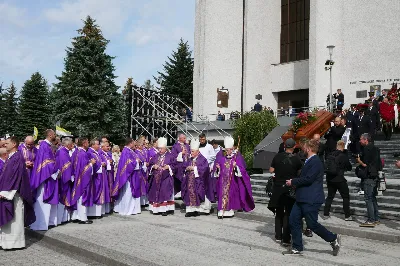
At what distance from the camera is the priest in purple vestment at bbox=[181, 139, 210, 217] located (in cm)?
1234

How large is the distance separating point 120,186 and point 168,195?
129 centimetres

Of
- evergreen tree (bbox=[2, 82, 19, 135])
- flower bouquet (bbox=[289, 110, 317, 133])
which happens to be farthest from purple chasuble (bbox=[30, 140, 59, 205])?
evergreen tree (bbox=[2, 82, 19, 135])

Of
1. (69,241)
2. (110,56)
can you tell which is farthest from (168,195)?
(110,56)

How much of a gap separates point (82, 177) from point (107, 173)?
4.21 ft

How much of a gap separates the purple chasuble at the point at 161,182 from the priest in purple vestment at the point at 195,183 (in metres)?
0.40

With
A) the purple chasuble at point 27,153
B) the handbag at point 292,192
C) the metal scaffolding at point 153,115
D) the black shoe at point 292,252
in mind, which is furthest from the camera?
the metal scaffolding at point 153,115

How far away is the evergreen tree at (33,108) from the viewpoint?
47.5m

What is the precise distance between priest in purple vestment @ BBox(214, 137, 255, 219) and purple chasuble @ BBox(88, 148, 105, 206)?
2930mm

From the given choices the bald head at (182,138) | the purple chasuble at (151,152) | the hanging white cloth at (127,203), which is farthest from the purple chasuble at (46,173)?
the purple chasuble at (151,152)

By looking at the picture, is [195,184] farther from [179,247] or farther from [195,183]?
[179,247]

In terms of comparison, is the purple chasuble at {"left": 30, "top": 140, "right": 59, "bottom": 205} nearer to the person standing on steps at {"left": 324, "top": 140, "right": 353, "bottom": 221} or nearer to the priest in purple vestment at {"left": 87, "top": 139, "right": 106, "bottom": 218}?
the priest in purple vestment at {"left": 87, "top": 139, "right": 106, "bottom": 218}

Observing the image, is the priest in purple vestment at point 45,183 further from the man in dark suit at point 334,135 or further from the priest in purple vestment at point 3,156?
the man in dark suit at point 334,135

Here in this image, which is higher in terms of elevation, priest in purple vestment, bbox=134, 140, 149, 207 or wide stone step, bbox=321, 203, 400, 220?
priest in purple vestment, bbox=134, 140, 149, 207

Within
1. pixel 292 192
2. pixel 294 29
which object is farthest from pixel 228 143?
pixel 294 29
